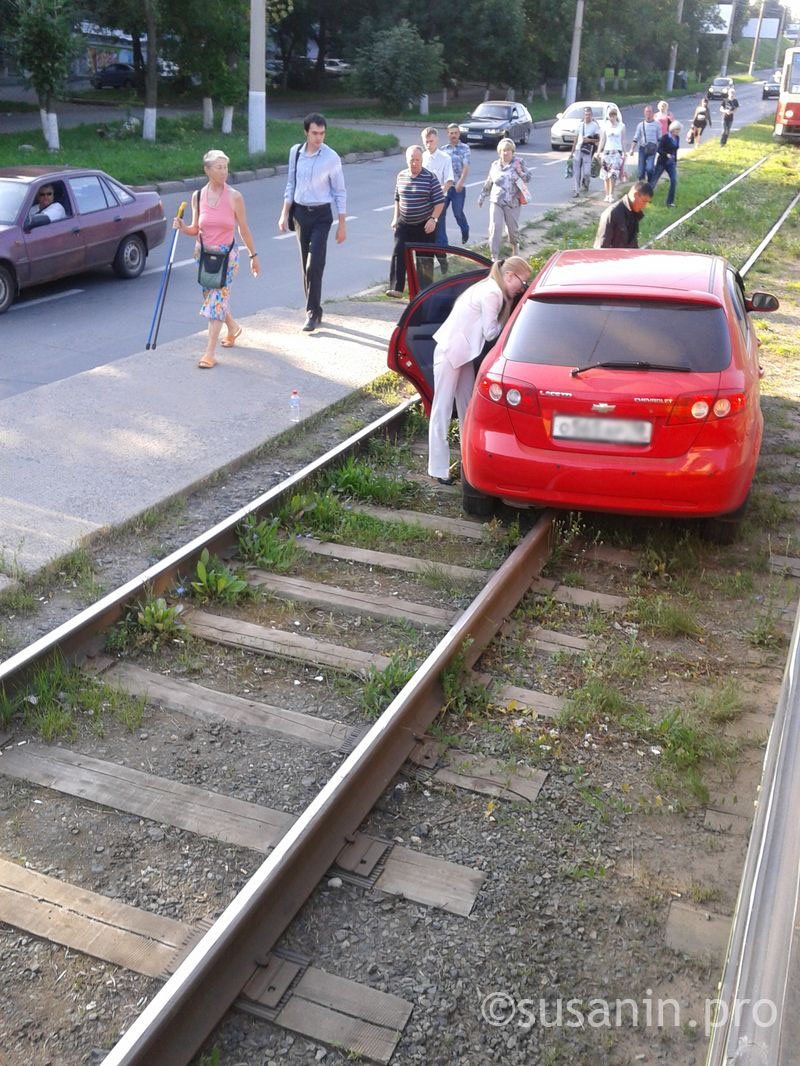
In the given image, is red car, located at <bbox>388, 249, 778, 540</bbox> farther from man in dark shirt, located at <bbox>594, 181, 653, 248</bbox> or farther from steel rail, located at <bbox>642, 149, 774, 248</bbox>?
steel rail, located at <bbox>642, 149, 774, 248</bbox>

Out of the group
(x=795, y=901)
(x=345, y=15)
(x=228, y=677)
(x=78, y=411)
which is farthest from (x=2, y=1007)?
(x=345, y=15)

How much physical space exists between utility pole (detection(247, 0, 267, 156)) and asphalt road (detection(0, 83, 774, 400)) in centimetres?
674

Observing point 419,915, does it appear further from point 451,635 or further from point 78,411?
point 78,411

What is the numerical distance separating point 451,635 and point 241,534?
5.80ft

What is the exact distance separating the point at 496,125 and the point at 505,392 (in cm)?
3418

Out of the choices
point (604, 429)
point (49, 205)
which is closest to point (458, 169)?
point (49, 205)

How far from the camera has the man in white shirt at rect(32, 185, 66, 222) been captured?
13133mm

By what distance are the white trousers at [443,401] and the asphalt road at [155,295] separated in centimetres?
400

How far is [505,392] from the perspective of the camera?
6.38 m

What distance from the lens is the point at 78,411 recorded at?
880cm

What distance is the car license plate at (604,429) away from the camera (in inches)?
240

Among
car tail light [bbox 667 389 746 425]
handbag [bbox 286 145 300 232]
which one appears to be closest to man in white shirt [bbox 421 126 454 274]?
handbag [bbox 286 145 300 232]

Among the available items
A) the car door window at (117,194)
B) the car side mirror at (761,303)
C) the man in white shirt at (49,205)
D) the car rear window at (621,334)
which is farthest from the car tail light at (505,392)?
the car door window at (117,194)

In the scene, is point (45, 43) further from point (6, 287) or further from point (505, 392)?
point (505, 392)
